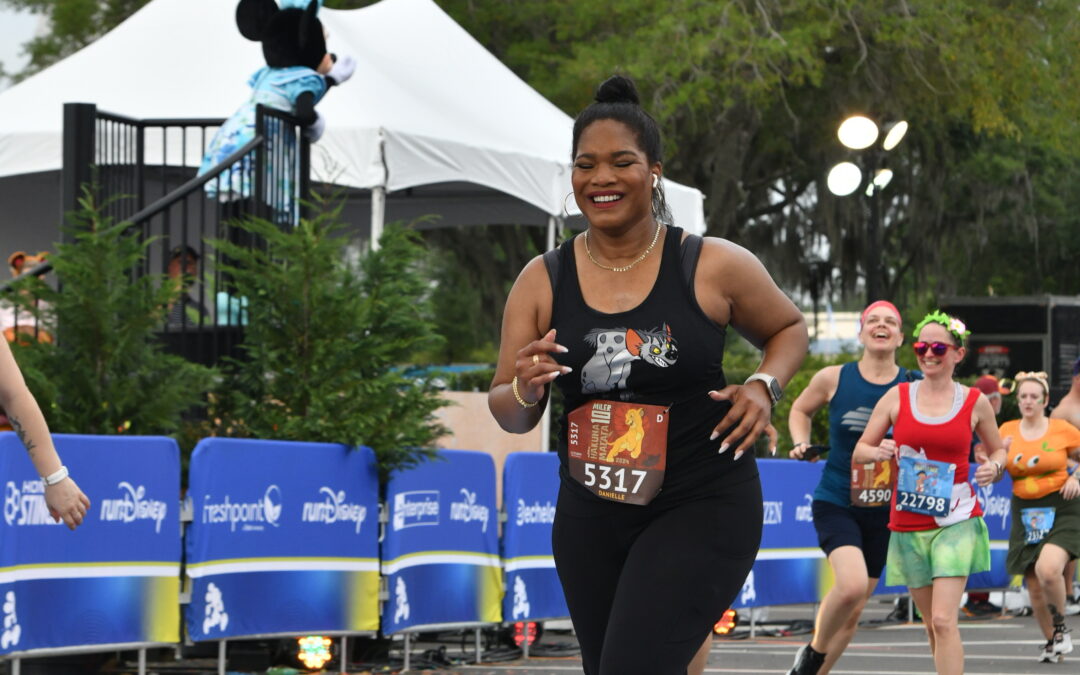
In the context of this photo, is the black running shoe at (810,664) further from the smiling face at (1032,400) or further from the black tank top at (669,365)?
the smiling face at (1032,400)

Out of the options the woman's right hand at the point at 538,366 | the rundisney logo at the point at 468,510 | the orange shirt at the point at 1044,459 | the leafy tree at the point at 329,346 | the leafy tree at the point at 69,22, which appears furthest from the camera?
the leafy tree at the point at 69,22

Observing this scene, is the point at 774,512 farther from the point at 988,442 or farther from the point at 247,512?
the point at 247,512

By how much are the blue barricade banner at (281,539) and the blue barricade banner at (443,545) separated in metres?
0.16

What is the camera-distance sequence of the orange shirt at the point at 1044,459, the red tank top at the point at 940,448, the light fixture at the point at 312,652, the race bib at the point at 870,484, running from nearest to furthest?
the red tank top at the point at 940,448, the race bib at the point at 870,484, the light fixture at the point at 312,652, the orange shirt at the point at 1044,459

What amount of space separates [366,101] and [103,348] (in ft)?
19.1

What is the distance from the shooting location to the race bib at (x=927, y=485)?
805 centimetres

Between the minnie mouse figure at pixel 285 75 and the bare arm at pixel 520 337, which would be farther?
the minnie mouse figure at pixel 285 75

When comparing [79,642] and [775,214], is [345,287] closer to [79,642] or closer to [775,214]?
[79,642]

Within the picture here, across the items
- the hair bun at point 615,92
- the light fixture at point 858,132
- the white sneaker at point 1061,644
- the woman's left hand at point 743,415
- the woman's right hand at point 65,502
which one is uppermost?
the light fixture at point 858,132

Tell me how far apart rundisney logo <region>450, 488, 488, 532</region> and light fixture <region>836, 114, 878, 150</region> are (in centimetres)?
596

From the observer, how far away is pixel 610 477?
4508 millimetres

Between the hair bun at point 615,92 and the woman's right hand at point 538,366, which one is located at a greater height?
the hair bun at point 615,92

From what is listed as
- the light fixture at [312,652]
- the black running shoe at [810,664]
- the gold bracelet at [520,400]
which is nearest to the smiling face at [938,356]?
the black running shoe at [810,664]

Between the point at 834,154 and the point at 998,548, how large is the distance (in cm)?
1387
